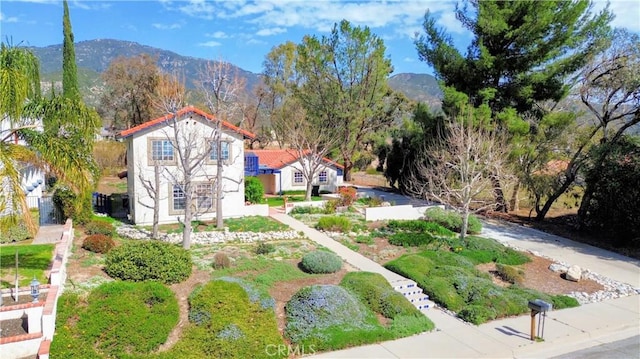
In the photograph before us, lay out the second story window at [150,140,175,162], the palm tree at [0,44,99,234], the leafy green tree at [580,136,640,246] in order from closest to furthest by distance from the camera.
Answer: the palm tree at [0,44,99,234], the leafy green tree at [580,136,640,246], the second story window at [150,140,175,162]

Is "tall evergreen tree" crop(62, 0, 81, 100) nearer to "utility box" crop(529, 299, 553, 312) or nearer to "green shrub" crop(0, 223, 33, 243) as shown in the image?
"green shrub" crop(0, 223, 33, 243)

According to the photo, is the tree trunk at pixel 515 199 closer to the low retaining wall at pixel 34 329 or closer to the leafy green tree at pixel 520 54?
the leafy green tree at pixel 520 54

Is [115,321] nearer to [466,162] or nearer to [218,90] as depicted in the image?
[218,90]

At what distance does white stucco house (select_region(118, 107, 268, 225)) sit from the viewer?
21.7 m

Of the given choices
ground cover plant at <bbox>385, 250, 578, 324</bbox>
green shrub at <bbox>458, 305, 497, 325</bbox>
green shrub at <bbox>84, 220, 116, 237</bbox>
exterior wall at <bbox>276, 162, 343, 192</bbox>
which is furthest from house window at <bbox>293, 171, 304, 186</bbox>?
green shrub at <bbox>458, 305, 497, 325</bbox>

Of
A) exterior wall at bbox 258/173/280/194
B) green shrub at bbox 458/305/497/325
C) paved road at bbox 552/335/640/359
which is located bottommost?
paved road at bbox 552/335/640/359

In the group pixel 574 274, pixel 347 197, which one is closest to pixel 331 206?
pixel 347 197

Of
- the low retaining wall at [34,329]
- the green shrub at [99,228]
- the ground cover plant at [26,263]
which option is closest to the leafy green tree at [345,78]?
the green shrub at [99,228]

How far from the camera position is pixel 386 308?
12719 millimetres

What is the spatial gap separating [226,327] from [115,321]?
2.65 metres

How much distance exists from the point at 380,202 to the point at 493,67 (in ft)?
35.7

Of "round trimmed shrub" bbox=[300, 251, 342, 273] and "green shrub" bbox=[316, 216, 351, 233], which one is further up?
"green shrub" bbox=[316, 216, 351, 233]

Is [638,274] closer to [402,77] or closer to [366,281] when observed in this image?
[366,281]

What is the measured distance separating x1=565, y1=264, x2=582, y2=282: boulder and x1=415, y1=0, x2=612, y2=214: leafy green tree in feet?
32.9
